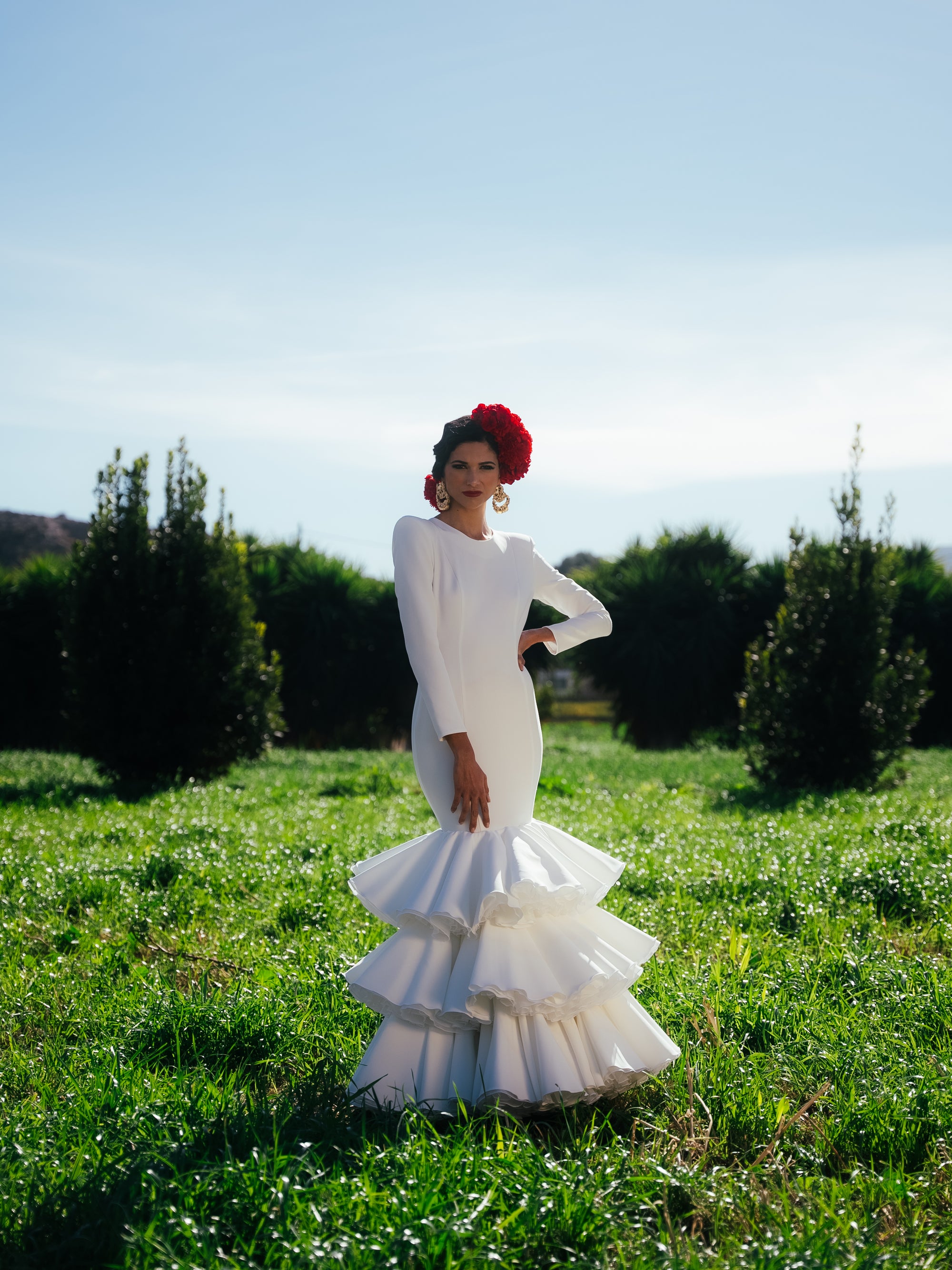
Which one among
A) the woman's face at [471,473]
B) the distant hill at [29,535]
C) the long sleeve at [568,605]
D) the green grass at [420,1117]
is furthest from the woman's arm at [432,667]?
the distant hill at [29,535]

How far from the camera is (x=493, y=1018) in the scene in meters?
2.79

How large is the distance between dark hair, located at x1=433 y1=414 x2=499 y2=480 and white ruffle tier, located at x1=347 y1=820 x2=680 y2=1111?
4.09 ft

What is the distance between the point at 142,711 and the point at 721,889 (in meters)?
7.35

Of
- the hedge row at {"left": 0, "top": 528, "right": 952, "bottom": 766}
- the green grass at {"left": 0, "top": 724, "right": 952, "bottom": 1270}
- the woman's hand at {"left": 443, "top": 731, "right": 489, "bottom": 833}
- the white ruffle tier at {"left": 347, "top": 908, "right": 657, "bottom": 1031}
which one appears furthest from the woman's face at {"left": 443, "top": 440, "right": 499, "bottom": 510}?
the hedge row at {"left": 0, "top": 528, "right": 952, "bottom": 766}

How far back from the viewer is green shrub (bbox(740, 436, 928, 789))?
9.98 metres

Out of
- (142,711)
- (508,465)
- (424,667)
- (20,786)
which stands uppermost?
(508,465)

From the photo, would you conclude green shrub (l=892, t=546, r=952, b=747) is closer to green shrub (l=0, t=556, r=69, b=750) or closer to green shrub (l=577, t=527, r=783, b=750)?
green shrub (l=577, t=527, r=783, b=750)

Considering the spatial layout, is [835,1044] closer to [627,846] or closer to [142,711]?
[627,846]

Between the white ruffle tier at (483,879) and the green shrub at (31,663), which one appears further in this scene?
the green shrub at (31,663)

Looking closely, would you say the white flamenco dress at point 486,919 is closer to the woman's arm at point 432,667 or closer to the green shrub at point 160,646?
the woman's arm at point 432,667

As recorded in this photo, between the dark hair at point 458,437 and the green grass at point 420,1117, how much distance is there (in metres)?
2.02

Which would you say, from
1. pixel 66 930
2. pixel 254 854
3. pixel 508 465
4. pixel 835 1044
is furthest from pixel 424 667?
pixel 254 854

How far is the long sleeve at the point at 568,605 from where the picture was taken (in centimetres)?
331

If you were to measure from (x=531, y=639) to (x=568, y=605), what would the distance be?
0.35m
